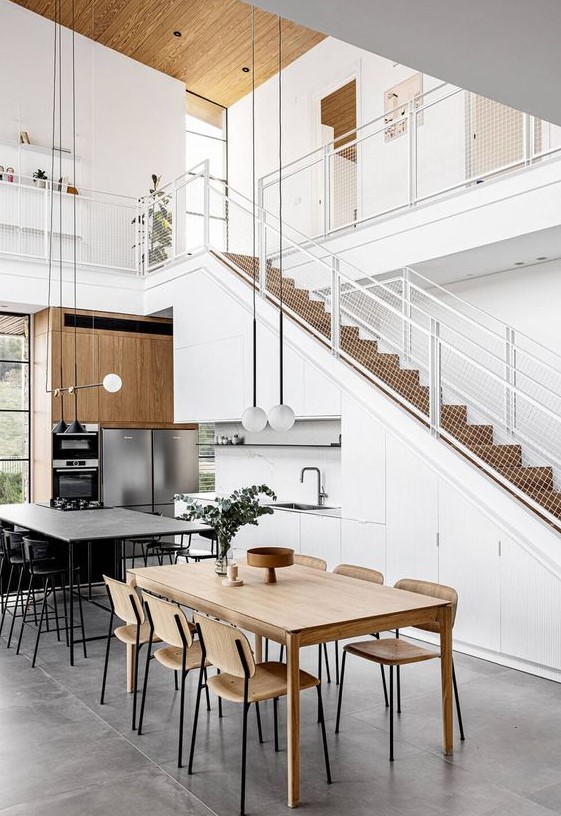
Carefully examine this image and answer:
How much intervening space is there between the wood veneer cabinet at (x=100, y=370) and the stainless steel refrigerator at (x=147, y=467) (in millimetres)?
190

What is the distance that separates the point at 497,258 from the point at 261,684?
4.63 m

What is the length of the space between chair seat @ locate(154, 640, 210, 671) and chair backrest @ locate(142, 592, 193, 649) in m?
0.12

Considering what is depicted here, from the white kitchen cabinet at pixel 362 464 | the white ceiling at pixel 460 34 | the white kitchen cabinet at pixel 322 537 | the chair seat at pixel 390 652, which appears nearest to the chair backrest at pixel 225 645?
the chair seat at pixel 390 652

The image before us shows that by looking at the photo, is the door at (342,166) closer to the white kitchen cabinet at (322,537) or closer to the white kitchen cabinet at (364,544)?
the white kitchen cabinet at (322,537)

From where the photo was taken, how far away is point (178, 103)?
40.0 feet

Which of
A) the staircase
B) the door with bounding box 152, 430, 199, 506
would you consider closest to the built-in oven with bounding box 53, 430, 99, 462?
the door with bounding box 152, 430, 199, 506

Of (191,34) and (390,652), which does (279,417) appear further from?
(191,34)

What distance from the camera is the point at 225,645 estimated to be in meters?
3.44

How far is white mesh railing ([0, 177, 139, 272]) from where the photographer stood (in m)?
9.62

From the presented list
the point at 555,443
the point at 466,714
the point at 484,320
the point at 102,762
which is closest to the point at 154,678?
the point at 102,762

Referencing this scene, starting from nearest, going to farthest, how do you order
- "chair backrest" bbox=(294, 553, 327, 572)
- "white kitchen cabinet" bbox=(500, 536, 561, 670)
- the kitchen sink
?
"white kitchen cabinet" bbox=(500, 536, 561, 670), "chair backrest" bbox=(294, 553, 327, 572), the kitchen sink

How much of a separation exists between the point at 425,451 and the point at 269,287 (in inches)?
118

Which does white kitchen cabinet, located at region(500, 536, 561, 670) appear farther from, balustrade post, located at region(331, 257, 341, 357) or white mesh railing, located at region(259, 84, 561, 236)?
white mesh railing, located at region(259, 84, 561, 236)

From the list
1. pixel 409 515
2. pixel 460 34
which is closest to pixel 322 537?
pixel 409 515
